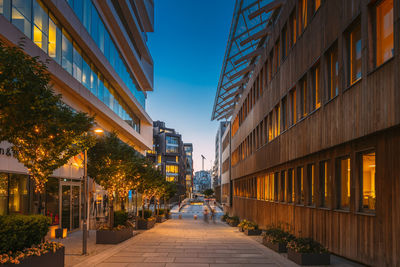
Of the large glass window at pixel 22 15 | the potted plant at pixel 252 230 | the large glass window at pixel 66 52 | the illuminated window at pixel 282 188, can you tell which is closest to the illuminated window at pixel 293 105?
the illuminated window at pixel 282 188

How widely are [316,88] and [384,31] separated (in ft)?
21.0

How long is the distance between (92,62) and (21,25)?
1238cm

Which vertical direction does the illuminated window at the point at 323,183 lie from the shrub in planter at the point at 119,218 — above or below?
above

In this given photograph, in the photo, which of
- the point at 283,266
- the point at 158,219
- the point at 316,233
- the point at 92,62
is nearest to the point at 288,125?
the point at 316,233

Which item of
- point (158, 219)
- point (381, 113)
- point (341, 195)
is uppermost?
point (381, 113)

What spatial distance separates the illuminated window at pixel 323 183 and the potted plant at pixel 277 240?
204cm

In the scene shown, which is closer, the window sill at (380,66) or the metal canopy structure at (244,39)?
the window sill at (380,66)

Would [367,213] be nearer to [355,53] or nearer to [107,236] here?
[355,53]

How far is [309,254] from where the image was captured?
1325 cm

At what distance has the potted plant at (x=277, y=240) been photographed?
54.3ft

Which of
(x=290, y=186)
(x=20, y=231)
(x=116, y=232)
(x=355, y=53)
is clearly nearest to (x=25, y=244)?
(x=20, y=231)

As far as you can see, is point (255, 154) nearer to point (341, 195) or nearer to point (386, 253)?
point (341, 195)

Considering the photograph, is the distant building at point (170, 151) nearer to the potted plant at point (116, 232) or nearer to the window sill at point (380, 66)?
the potted plant at point (116, 232)

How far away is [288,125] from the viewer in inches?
869
